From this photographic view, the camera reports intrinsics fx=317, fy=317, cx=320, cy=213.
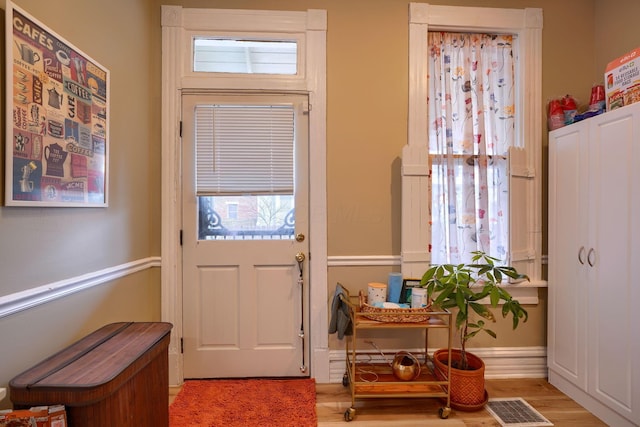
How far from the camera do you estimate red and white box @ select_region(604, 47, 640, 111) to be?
5.68 ft

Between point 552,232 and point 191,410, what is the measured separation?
2.60 m

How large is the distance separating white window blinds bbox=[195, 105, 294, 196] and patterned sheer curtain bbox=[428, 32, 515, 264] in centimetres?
108

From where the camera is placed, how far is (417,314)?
1827 millimetres

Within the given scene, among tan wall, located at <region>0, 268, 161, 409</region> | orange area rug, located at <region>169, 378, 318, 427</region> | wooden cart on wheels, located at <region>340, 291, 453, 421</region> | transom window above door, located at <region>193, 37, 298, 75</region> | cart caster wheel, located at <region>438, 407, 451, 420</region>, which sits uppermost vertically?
transom window above door, located at <region>193, 37, 298, 75</region>

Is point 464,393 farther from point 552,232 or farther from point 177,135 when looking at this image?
point 177,135

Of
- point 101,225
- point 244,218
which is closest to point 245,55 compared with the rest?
point 244,218

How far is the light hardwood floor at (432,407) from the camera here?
1.84 meters

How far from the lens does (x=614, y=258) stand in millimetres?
1750

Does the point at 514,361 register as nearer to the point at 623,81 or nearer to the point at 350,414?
the point at 350,414

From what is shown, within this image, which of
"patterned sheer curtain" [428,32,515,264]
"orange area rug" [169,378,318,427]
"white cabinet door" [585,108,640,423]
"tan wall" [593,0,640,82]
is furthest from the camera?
"patterned sheer curtain" [428,32,515,264]

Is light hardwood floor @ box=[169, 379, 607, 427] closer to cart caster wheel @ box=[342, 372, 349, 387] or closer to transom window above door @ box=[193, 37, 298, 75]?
cart caster wheel @ box=[342, 372, 349, 387]

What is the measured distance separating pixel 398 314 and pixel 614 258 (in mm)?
1221

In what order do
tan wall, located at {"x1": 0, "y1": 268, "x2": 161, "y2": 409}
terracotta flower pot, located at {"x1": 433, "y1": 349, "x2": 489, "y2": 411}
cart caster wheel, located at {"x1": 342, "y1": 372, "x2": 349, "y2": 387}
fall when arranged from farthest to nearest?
1. cart caster wheel, located at {"x1": 342, "y1": 372, "x2": 349, "y2": 387}
2. terracotta flower pot, located at {"x1": 433, "y1": 349, "x2": 489, "y2": 411}
3. tan wall, located at {"x1": 0, "y1": 268, "x2": 161, "y2": 409}

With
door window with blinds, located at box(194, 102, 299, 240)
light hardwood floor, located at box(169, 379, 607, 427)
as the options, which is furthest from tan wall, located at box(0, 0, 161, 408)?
light hardwood floor, located at box(169, 379, 607, 427)
